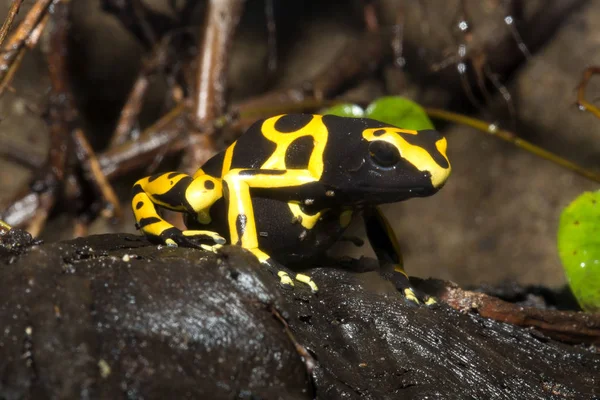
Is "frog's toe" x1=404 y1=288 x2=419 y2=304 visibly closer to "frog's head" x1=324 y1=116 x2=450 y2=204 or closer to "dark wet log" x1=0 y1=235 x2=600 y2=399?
"dark wet log" x1=0 y1=235 x2=600 y2=399

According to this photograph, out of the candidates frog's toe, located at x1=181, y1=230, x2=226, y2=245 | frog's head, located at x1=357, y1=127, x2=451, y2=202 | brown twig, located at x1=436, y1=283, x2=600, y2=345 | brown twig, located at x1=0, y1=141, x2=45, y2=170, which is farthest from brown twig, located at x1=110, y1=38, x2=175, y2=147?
brown twig, located at x1=436, y1=283, x2=600, y2=345

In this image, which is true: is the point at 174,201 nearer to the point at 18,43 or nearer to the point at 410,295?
the point at 410,295

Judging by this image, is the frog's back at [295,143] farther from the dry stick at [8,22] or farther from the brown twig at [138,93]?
the brown twig at [138,93]

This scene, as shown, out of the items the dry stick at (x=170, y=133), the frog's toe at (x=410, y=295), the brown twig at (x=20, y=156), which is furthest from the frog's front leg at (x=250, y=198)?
the brown twig at (x=20, y=156)

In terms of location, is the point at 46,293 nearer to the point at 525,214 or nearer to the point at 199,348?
the point at 199,348

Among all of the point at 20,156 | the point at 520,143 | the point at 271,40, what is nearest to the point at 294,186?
the point at 520,143

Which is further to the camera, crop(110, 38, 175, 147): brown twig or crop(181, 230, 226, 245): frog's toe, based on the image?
crop(110, 38, 175, 147): brown twig
